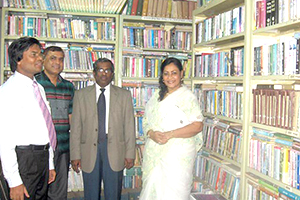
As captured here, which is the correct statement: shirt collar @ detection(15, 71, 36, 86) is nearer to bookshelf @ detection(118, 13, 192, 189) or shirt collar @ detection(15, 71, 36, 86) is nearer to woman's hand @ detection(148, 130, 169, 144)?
woman's hand @ detection(148, 130, 169, 144)

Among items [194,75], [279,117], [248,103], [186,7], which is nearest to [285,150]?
[279,117]

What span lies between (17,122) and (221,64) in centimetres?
182

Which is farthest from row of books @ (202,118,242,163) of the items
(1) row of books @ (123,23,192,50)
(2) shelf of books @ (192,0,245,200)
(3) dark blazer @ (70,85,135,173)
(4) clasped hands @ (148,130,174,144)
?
(1) row of books @ (123,23,192,50)

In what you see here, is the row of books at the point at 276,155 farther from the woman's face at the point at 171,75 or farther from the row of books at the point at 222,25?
the row of books at the point at 222,25

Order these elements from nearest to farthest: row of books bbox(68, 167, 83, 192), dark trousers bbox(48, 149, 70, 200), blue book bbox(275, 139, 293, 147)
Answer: blue book bbox(275, 139, 293, 147)
dark trousers bbox(48, 149, 70, 200)
row of books bbox(68, 167, 83, 192)

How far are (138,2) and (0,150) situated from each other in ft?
8.63

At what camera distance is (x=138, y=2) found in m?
3.60

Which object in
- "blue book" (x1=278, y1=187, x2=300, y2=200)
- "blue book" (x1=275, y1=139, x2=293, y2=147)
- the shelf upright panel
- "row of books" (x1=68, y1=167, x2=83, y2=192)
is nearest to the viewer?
"blue book" (x1=278, y1=187, x2=300, y2=200)

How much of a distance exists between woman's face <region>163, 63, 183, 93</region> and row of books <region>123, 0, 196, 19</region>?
1565mm

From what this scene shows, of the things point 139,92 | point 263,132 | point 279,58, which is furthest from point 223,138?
point 139,92

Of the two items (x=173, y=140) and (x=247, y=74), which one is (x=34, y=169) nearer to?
(x=173, y=140)

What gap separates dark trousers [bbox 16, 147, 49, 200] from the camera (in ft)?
5.58

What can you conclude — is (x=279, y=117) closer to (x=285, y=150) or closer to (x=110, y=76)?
(x=285, y=150)

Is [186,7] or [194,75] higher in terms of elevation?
[186,7]
